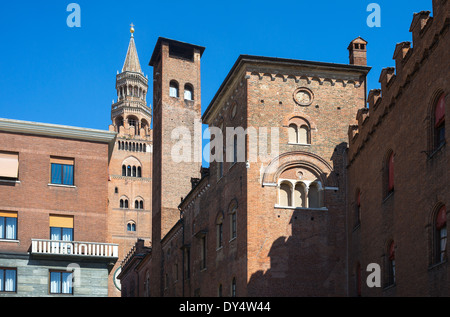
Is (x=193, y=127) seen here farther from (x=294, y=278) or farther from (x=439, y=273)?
(x=439, y=273)

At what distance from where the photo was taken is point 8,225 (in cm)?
3075

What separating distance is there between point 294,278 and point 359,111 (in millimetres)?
7688

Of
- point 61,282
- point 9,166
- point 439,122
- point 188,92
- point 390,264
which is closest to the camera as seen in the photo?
→ point 439,122

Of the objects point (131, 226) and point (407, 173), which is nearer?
point (407, 173)

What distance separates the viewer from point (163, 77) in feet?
183

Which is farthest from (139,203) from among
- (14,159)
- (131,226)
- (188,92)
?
(14,159)

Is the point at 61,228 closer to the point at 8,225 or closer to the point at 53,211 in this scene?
the point at 53,211

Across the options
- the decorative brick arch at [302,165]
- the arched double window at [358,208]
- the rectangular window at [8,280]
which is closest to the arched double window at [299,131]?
the decorative brick arch at [302,165]

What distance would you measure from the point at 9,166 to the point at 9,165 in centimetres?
5

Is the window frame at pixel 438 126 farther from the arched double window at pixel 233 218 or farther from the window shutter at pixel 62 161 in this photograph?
the window shutter at pixel 62 161

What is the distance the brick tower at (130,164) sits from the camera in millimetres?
89375

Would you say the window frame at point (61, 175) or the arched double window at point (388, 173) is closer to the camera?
the arched double window at point (388, 173)

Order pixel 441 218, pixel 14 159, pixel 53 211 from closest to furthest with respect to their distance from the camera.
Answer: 1. pixel 441 218
2. pixel 53 211
3. pixel 14 159

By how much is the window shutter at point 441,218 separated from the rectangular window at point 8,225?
58.4ft
